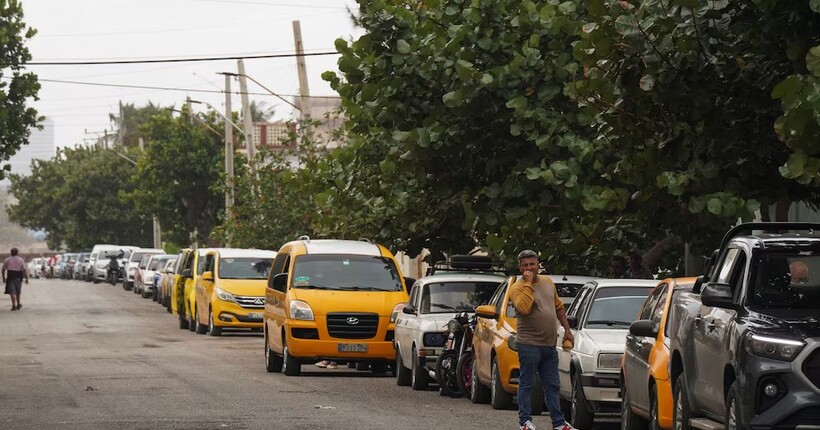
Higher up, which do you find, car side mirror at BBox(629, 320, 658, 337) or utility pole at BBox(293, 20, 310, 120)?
utility pole at BBox(293, 20, 310, 120)

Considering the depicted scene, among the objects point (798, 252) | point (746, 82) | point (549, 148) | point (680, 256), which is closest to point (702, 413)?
point (798, 252)

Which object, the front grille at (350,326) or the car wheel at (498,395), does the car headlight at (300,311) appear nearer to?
the front grille at (350,326)

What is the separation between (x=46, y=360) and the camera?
2833cm

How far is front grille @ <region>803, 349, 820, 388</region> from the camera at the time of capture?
1084 cm

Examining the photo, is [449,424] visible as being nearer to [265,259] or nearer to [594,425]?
[594,425]

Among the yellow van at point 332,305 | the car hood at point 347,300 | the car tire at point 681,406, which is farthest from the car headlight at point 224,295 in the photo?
the car tire at point 681,406

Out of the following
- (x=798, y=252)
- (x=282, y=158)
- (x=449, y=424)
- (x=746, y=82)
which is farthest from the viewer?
(x=282, y=158)

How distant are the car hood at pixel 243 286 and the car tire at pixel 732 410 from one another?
2575 cm

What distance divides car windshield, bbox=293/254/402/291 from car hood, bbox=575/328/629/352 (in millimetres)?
9205

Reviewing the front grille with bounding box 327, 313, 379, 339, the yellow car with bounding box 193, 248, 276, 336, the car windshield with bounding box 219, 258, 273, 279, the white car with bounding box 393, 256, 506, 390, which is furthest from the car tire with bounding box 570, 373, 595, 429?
the car windshield with bounding box 219, 258, 273, 279

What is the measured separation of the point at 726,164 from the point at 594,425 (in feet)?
10.3

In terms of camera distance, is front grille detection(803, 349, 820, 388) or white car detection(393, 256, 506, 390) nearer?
front grille detection(803, 349, 820, 388)

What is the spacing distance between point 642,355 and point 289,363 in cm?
1124

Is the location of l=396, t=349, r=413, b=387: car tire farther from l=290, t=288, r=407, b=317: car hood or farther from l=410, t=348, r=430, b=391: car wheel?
l=290, t=288, r=407, b=317: car hood
